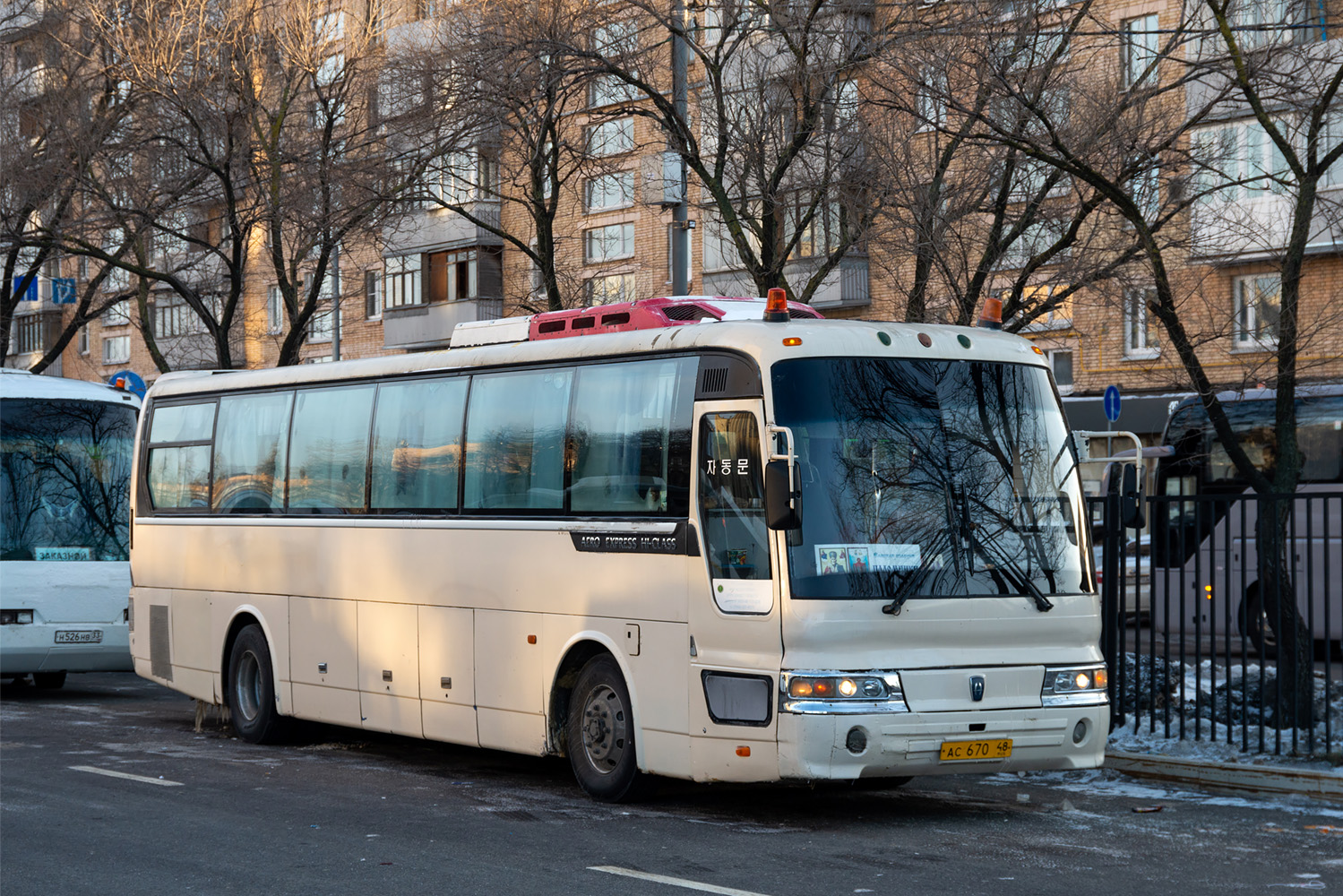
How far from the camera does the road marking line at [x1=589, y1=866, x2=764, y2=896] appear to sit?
7641 millimetres

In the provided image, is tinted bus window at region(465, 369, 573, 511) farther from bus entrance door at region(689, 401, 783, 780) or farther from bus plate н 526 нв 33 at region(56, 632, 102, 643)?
bus plate н 526 нв 33 at region(56, 632, 102, 643)

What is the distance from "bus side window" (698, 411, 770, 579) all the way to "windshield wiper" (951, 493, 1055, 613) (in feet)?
3.68

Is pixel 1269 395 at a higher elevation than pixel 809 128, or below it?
below

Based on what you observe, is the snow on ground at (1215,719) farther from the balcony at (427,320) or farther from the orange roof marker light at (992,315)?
the balcony at (427,320)

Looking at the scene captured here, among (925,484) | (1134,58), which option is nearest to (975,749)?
(925,484)

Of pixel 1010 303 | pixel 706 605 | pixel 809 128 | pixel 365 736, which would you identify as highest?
pixel 809 128

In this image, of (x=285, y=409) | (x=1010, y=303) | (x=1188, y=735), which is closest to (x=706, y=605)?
(x=1188, y=735)

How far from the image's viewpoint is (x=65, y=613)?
57.6ft

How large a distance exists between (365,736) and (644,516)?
525 centimetres

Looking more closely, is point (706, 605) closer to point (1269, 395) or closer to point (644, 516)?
point (644, 516)

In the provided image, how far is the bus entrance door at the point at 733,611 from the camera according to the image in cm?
947

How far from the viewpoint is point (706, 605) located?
32.2ft

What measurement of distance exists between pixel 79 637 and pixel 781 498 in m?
10.7

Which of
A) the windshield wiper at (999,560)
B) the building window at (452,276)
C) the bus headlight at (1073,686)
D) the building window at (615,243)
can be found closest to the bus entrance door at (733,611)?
the windshield wiper at (999,560)
